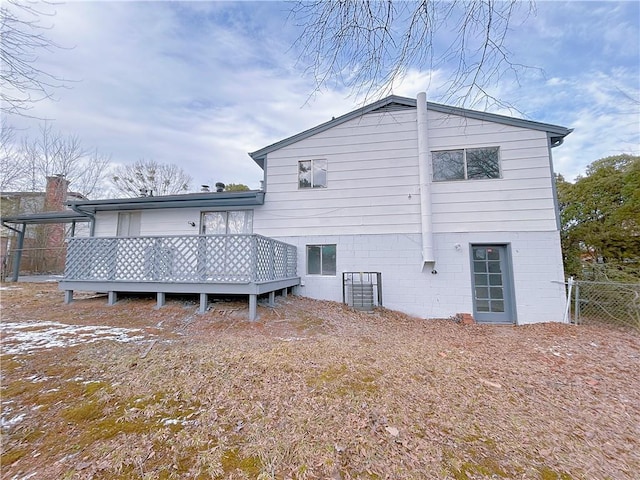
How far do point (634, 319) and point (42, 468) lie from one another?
10202 millimetres

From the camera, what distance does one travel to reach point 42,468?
5.92 ft

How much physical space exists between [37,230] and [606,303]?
79.3 ft

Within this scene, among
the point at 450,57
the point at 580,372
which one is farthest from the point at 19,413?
the point at 580,372

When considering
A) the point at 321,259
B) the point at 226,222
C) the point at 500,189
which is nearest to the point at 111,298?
the point at 226,222

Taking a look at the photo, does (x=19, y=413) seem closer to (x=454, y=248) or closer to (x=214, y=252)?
(x=214, y=252)

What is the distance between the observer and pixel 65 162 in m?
17.1

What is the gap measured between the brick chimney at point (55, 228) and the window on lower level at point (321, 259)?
1439 cm

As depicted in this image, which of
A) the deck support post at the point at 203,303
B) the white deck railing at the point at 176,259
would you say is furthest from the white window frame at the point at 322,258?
the deck support post at the point at 203,303

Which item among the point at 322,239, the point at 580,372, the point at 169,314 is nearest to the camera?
the point at 580,372

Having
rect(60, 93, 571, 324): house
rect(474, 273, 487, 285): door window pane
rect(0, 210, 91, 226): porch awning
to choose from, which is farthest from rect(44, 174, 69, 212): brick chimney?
rect(474, 273, 487, 285): door window pane

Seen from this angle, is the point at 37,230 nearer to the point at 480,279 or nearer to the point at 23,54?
the point at 23,54

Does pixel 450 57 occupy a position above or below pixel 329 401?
above

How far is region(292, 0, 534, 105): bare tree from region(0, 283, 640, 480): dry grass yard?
11.0 feet

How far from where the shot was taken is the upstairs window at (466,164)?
7.50 m
